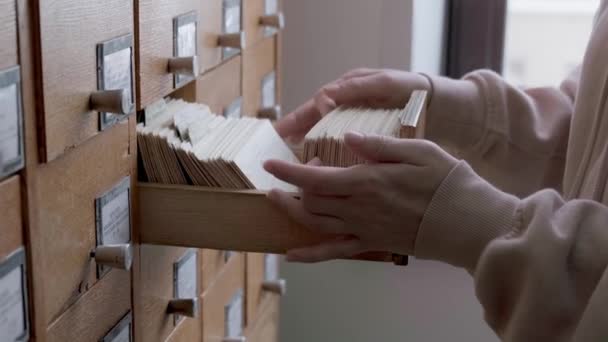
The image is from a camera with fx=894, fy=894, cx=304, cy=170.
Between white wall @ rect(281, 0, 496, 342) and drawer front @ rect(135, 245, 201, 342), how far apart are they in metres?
0.78

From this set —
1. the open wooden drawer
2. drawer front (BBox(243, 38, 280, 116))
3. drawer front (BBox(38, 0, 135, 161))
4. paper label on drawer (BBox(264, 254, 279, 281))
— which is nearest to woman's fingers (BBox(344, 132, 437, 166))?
the open wooden drawer

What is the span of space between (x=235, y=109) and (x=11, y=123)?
0.66m

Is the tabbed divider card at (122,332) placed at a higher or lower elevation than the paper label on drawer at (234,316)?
higher

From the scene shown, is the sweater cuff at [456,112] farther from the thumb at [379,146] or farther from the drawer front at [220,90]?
the thumb at [379,146]

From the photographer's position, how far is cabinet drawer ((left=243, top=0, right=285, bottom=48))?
4.45ft

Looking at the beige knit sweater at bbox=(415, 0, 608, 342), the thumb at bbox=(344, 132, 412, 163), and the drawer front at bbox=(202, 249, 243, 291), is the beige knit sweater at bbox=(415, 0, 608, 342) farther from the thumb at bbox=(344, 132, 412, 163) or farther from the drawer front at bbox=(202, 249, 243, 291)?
the drawer front at bbox=(202, 249, 243, 291)

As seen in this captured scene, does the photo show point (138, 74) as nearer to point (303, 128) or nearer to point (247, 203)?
point (247, 203)

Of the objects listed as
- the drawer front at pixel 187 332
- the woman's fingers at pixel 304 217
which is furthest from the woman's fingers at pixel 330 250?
the drawer front at pixel 187 332

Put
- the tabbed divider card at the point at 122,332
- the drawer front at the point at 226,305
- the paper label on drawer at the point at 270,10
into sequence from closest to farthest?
1. the tabbed divider card at the point at 122,332
2. the drawer front at the point at 226,305
3. the paper label on drawer at the point at 270,10

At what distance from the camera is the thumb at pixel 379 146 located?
0.83 metres

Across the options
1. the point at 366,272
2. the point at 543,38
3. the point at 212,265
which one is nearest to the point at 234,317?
the point at 212,265

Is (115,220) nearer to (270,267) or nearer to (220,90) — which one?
(220,90)

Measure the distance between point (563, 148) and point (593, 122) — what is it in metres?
0.29

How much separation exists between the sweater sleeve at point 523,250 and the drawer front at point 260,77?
584 mm
